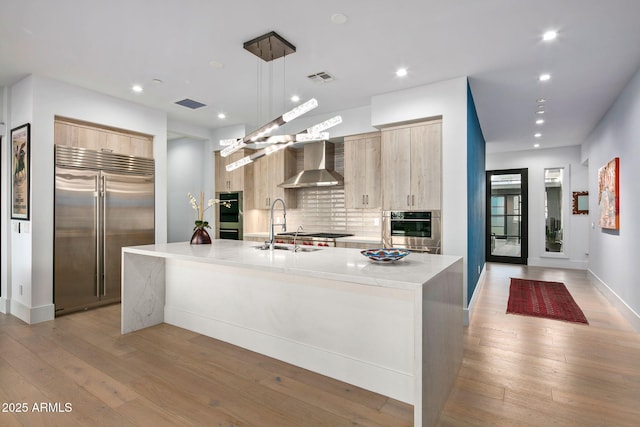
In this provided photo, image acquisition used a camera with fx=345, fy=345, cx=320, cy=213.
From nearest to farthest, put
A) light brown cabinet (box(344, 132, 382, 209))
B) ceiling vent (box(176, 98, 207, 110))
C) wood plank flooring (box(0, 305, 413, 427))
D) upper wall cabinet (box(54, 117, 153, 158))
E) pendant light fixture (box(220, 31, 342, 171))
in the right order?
wood plank flooring (box(0, 305, 413, 427))
pendant light fixture (box(220, 31, 342, 171))
upper wall cabinet (box(54, 117, 153, 158))
ceiling vent (box(176, 98, 207, 110))
light brown cabinet (box(344, 132, 382, 209))

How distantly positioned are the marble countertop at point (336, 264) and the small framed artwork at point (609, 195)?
10.8 ft

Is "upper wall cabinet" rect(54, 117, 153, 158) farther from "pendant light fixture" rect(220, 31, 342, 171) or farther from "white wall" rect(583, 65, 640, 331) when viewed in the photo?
"white wall" rect(583, 65, 640, 331)

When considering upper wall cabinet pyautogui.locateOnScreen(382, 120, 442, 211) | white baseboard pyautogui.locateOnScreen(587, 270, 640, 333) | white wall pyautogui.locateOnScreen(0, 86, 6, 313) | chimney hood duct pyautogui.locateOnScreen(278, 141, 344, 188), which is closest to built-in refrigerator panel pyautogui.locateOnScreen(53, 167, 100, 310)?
white wall pyautogui.locateOnScreen(0, 86, 6, 313)

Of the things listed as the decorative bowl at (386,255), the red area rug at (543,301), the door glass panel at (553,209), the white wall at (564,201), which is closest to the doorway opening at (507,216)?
the white wall at (564,201)

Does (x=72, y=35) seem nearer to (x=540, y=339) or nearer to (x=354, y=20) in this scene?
(x=354, y=20)

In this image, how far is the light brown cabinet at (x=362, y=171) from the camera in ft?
16.3

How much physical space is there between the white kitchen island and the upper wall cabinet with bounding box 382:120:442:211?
1.61 metres

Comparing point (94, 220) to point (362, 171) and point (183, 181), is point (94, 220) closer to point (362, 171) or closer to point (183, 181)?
point (183, 181)

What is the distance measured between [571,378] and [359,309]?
1.74 metres

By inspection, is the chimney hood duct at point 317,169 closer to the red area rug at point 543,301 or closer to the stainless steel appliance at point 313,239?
the stainless steel appliance at point 313,239

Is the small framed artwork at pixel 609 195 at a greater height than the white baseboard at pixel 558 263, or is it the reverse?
the small framed artwork at pixel 609 195

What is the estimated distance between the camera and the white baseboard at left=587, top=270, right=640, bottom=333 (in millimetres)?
3677

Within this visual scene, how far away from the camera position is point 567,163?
7.71 m

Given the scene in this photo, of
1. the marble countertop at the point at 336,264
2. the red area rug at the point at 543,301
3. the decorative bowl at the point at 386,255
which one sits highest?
the decorative bowl at the point at 386,255
